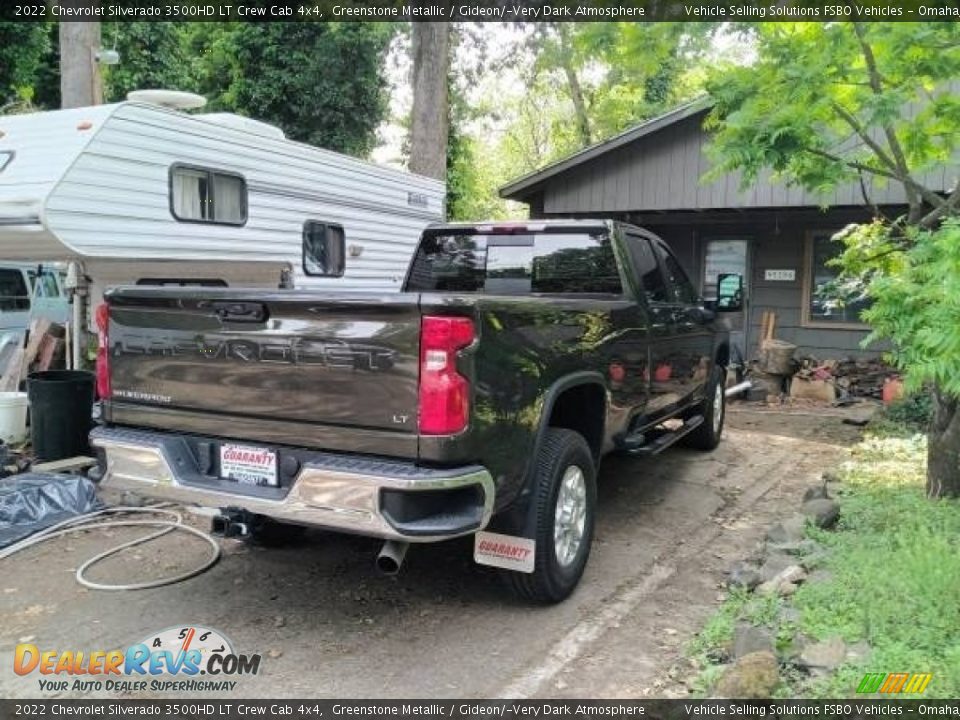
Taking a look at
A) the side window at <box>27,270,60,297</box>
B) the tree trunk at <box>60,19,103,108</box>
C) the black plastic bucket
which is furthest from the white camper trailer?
the side window at <box>27,270,60,297</box>

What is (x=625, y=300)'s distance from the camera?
16.8 ft

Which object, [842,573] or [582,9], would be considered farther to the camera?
[582,9]

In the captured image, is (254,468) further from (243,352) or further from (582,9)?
A: (582,9)

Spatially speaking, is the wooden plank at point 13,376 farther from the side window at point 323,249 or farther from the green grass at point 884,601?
the green grass at point 884,601

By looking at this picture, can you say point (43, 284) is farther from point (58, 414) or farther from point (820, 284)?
point (820, 284)

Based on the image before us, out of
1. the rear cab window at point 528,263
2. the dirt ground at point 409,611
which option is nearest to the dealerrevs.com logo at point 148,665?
the dirt ground at point 409,611

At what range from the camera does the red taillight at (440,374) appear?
3.27m

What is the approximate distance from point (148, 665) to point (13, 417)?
15.1ft

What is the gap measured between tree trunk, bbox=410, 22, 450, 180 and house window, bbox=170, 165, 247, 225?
5.22 m

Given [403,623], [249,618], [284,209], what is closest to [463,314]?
[403,623]

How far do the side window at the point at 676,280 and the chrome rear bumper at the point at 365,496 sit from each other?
11.2ft

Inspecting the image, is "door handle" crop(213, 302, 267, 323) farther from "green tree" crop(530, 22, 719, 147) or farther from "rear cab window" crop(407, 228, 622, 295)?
"green tree" crop(530, 22, 719, 147)

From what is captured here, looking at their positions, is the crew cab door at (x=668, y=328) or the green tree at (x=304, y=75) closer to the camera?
the crew cab door at (x=668, y=328)

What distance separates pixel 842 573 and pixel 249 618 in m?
3.01
